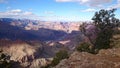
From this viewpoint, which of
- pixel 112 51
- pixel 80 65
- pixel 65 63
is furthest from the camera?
pixel 112 51

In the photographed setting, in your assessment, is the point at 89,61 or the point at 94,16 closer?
the point at 89,61

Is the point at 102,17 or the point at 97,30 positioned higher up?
the point at 102,17

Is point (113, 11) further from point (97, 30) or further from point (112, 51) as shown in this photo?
point (112, 51)

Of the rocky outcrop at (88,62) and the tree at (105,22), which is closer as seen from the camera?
the rocky outcrop at (88,62)

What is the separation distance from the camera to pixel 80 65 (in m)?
22.7

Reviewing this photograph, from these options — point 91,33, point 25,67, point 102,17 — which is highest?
point 102,17

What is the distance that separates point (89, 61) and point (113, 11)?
53.3 metres

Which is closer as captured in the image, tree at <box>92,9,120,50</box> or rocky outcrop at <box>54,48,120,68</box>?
rocky outcrop at <box>54,48,120,68</box>

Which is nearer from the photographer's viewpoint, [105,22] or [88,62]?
[88,62]

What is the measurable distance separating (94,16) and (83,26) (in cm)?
677

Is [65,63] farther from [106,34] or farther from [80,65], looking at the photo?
[106,34]

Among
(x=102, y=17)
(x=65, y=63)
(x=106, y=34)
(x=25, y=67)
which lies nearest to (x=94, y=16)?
(x=102, y=17)

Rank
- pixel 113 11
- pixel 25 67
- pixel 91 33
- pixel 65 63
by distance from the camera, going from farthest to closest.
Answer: pixel 25 67 → pixel 91 33 → pixel 113 11 → pixel 65 63

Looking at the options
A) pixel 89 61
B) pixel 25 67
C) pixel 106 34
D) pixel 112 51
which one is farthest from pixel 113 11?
pixel 25 67
